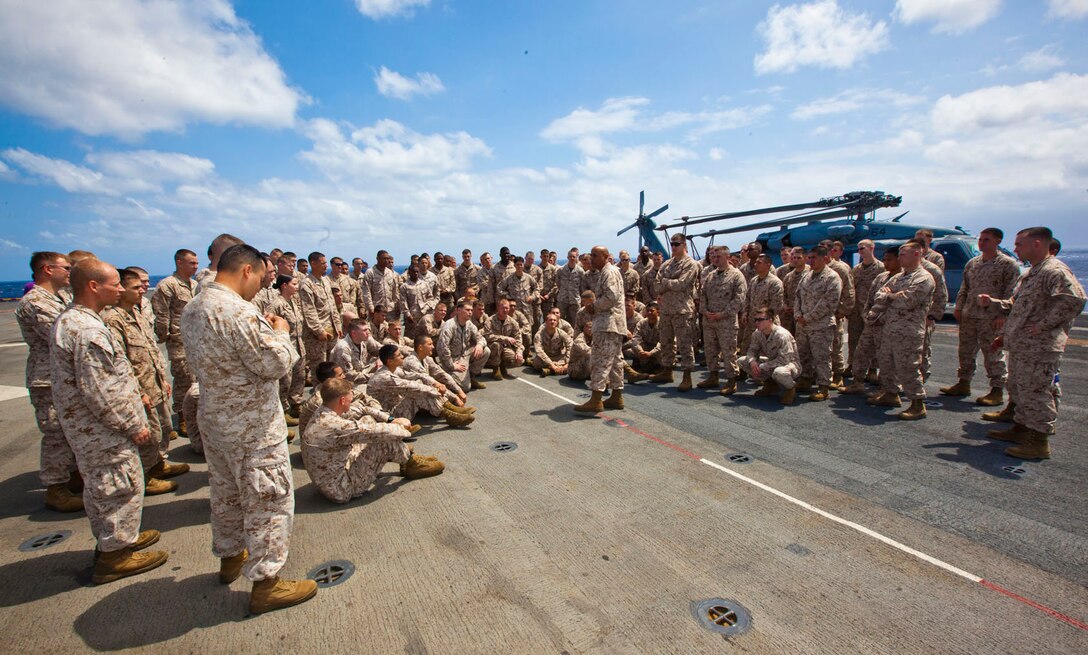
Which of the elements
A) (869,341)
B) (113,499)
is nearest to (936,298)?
(869,341)

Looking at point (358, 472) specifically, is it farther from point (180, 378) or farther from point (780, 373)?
point (780, 373)

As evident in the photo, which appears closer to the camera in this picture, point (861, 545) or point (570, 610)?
point (570, 610)

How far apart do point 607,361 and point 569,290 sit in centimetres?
424

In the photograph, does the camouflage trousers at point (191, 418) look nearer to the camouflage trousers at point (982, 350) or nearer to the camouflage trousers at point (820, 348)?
the camouflage trousers at point (820, 348)

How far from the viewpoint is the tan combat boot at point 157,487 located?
3871mm

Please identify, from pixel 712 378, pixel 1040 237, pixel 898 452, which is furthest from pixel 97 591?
pixel 1040 237

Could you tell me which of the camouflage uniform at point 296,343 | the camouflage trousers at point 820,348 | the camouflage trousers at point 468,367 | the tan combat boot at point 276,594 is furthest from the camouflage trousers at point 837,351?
the camouflage uniform at point 296,343

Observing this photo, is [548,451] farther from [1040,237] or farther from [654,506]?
[1040,237]

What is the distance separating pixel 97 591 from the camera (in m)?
2.66

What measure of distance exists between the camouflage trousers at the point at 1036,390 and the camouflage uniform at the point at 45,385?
7921mm

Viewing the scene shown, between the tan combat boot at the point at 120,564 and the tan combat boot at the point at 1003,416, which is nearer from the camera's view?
the tan combat boot at the point at 120,564

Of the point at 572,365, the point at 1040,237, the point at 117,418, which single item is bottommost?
the point at 572,365

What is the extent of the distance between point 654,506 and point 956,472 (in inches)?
103

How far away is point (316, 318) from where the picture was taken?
6.37 metres
